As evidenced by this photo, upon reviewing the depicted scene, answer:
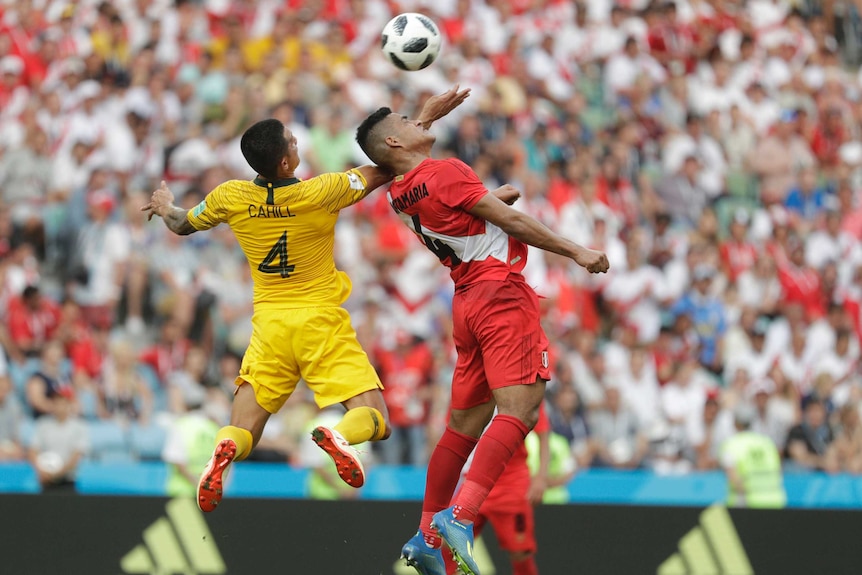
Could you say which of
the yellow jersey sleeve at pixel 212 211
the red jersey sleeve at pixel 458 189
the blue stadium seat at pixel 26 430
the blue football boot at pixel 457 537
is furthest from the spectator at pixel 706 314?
the yellow jersey sleeve at pixel 212 211

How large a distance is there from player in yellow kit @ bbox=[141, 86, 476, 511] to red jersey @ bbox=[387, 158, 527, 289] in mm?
350

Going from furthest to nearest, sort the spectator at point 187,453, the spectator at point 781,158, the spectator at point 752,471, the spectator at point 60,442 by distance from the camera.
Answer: the spectator at point 781,158
the spectator at point 752,471
the spectator at point 60,442
the spectator at point 187,453

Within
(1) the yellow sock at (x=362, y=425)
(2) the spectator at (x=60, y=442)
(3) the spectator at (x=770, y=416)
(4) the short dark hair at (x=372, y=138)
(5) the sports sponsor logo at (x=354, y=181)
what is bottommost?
(3) the spectator at (x=770, y=416)

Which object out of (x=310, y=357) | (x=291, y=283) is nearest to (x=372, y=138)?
(x=291, y=283)

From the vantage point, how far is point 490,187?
16.9 metres

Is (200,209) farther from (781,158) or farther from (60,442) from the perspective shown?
(781,158)

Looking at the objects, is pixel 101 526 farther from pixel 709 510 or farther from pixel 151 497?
pixel 709 510

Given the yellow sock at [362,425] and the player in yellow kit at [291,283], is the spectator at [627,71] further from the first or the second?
the yellow sock at [362,425]

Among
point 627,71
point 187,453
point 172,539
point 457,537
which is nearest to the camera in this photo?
point 457,537

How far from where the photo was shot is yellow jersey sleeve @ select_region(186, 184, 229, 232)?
870cm

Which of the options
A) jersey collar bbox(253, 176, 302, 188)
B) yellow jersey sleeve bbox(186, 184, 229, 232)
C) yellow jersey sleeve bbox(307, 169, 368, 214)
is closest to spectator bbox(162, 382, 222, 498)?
yellow jersey sleeve bbox(186, 184, 229, 232)

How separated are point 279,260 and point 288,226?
24 centimetres

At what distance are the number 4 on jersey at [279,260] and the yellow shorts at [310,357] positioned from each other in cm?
25

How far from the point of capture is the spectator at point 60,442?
13094mm
